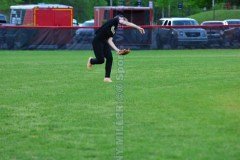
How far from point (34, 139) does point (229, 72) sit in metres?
12.0

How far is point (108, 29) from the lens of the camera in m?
16.5

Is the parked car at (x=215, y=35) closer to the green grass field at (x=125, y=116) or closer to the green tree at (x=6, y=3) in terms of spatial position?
the green grass field at (x=125, y=116)

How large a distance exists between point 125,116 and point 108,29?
5595mm

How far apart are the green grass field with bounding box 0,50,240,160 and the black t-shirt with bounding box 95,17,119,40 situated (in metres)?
1.12

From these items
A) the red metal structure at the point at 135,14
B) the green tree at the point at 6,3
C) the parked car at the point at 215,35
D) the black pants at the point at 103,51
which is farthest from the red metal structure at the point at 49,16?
the green tree at the point at 6,3

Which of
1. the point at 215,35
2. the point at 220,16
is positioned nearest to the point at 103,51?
the point at 215,35

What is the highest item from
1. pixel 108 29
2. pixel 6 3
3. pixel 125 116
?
pixel 108 29

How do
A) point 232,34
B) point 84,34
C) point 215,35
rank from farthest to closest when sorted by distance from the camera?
point 215,35
point 232,34
point 84,34

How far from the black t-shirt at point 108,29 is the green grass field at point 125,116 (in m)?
1.12

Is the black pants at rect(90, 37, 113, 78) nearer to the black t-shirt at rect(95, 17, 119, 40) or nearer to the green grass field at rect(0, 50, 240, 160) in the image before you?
the black t-shirt at rect(95, 17, 119, 40)

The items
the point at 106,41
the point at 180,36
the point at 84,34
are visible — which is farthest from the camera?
the point at 180,36

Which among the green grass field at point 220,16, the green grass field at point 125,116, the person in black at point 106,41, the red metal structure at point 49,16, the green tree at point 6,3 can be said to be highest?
the person in black at point 106,41

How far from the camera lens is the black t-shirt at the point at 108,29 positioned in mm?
16297

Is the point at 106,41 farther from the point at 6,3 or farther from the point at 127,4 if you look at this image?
the point at 6,3
